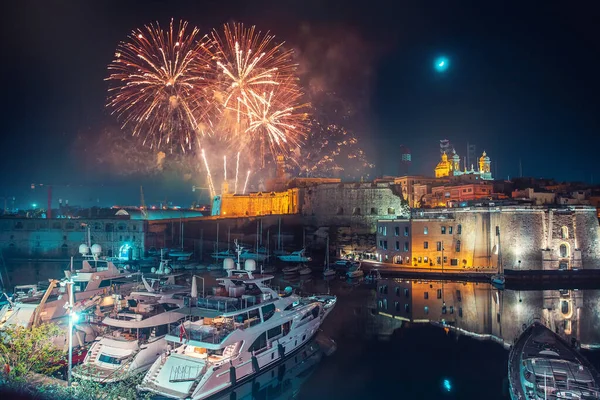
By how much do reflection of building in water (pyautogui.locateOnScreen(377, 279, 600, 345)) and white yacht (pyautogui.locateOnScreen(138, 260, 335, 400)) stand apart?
8.24m

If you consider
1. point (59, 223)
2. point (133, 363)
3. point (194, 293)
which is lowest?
point (133, 363)

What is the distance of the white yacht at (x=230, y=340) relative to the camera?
12766 millimetres

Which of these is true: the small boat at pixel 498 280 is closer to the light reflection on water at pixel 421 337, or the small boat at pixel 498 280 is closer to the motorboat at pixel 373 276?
the light reflection on water at pixel 421 337

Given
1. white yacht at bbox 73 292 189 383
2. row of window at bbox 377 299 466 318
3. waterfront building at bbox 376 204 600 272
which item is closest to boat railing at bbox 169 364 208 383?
white yacht at bbox 73 292 189 383

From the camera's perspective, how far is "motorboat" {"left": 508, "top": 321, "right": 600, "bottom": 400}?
1105 centimetres

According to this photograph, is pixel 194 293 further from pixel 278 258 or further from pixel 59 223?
pixel 59 223

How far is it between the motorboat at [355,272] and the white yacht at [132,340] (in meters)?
19.2

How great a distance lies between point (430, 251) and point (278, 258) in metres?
14.5

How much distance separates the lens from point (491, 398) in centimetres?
1341

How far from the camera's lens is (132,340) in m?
14.7

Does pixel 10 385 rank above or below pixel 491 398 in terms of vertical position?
above

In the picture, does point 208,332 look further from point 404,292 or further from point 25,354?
point 404,292

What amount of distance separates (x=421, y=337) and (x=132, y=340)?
12546 mm

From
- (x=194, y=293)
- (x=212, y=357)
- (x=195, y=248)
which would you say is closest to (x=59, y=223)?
(x=195, y=248)
